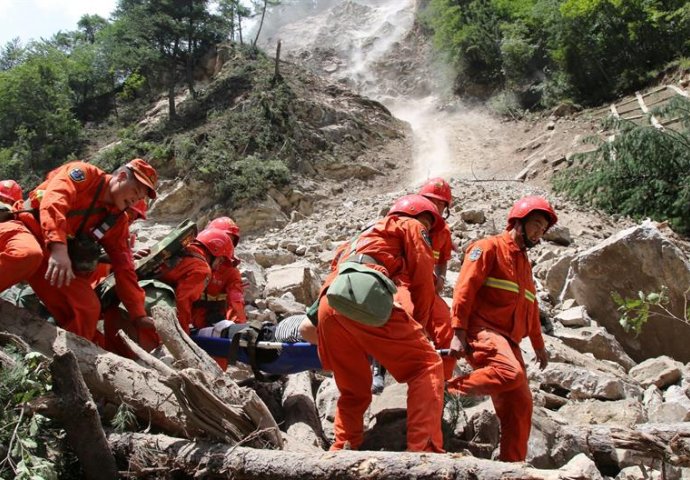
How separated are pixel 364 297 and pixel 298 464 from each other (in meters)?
0.81

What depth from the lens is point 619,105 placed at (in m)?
18.6

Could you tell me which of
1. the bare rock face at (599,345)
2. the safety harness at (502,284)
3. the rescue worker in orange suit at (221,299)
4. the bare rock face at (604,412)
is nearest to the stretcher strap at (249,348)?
the rescue worker in orange suit at (221,299)

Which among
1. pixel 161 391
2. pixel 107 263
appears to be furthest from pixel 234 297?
pixel 161 391

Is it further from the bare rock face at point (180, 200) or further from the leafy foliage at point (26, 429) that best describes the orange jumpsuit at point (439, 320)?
the bare rock face at point (180, 200)

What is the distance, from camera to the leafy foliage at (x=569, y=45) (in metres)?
19.3

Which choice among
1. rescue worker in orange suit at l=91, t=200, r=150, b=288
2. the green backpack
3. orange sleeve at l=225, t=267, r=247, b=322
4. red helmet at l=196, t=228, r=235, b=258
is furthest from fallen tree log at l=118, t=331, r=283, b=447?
red helmet at l=196, t=228, r=235, b=258

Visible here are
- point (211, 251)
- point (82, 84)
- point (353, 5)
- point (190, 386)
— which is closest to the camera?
point (190, 386)

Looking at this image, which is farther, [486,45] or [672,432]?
[486,45]

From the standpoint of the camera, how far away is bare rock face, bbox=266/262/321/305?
6.43 meters

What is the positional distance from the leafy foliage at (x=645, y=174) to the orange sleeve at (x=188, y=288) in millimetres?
9695

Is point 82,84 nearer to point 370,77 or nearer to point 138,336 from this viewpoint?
point 370,77

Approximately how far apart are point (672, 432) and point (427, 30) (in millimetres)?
31775

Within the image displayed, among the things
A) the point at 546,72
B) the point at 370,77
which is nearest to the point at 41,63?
the point at 370,77

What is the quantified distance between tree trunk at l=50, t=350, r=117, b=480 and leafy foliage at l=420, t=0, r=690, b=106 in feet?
67.5
